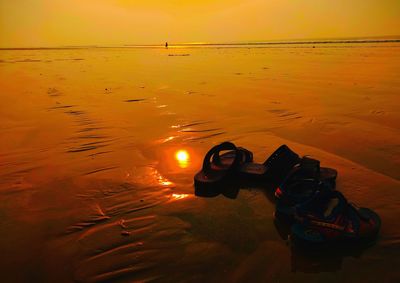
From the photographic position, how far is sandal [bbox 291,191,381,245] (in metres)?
2.41

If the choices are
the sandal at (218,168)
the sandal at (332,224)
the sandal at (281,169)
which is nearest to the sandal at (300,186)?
the sandal at (281,169)

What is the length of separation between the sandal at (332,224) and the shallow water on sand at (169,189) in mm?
111

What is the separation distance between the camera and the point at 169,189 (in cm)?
354

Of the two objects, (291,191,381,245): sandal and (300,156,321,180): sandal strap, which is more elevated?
(300,156,321,180): sandal strap

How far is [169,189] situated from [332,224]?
5.75ft

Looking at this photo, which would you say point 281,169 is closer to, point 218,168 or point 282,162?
point 282,162

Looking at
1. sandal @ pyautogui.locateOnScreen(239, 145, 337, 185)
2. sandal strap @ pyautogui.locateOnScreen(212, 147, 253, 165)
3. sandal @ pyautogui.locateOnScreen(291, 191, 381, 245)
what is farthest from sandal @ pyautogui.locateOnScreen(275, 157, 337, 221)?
sandal strap @ pyautogui.locateOnScreen(212, 147, 253, 165)

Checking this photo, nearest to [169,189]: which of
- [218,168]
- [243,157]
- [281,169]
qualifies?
[218,168]

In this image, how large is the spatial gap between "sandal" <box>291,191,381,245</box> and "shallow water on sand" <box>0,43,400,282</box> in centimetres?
11

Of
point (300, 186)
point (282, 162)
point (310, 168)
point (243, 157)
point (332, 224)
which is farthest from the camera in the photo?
point (243, 157)

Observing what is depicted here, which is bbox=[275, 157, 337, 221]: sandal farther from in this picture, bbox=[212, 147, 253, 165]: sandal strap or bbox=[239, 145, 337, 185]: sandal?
bbox=[212, 147, 253, 165]: sandal strap

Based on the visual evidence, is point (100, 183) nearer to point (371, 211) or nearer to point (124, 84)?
point (371, 211)

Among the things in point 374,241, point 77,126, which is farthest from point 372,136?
point 77,126

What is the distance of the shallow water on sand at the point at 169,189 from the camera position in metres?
2.35
